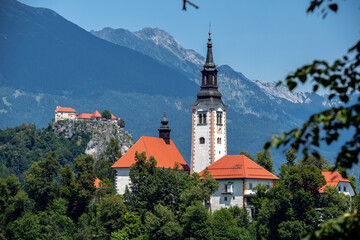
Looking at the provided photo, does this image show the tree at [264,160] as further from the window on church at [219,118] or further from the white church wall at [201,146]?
the white church wall at [201,146]

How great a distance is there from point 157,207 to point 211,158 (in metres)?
12.1

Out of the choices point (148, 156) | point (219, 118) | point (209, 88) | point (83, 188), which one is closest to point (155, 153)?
point (148, 156)

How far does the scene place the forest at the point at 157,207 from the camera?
248 ft

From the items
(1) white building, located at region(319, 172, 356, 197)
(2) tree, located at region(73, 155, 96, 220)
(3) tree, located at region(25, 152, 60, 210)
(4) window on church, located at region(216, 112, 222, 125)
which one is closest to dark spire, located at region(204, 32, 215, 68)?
(4) window on church, located at region(216, 112, 222, 125)

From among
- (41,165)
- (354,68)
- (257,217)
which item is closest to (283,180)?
(257,217)

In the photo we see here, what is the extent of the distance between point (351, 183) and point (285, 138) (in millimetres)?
76813

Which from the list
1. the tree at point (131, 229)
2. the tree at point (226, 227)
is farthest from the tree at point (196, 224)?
the tree at point (131, 229)

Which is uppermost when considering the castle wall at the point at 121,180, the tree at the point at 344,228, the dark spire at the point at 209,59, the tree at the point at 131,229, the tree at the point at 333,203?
the dark spire at the point at 209,59

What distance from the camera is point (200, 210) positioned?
76.5 m

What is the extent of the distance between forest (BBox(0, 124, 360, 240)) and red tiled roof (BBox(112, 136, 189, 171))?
3173 mm

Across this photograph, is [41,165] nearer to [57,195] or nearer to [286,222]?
[57,195]

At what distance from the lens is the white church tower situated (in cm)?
8950

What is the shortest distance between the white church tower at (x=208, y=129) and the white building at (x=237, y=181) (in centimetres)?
355

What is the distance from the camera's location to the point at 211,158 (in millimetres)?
89125
